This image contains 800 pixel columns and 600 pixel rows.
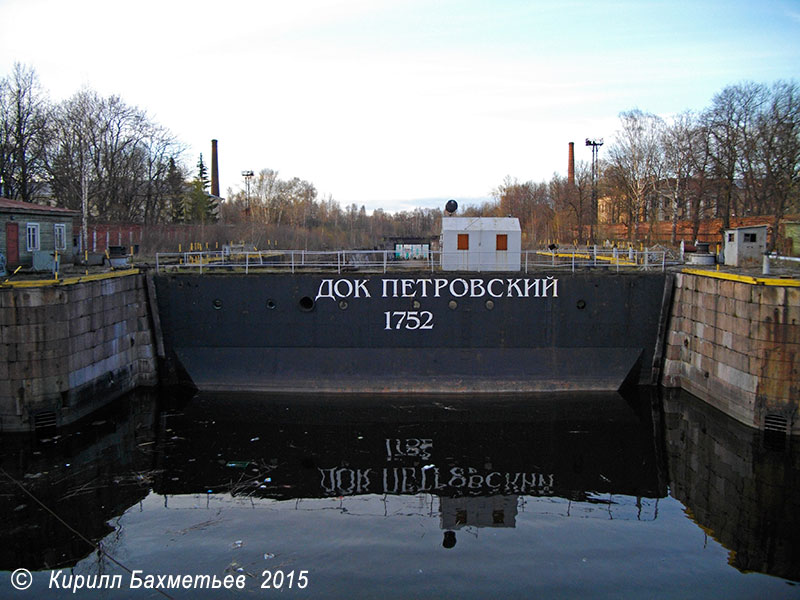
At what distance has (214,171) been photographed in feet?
276

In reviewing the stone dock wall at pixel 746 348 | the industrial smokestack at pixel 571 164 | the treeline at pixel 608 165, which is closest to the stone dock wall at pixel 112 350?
the stone dock wall at pixel 746 348

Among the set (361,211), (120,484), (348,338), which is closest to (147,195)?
(348,338)

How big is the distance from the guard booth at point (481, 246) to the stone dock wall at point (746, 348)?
5549 millimetres

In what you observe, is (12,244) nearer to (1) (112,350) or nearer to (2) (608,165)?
(1) (112,350)

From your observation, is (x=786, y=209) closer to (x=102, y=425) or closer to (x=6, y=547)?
(x=102, y=425)

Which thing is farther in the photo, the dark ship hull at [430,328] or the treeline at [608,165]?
the treeline at [608,165]

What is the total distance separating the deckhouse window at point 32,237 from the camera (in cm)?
2166

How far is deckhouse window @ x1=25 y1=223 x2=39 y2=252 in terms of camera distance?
853 inches

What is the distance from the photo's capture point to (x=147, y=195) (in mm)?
52094

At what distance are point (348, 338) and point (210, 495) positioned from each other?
756cm

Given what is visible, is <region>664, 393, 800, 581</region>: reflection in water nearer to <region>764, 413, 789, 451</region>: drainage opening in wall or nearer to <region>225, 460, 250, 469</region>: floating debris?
<region>764, 413, 789, 451</region>: drainage opening in wall

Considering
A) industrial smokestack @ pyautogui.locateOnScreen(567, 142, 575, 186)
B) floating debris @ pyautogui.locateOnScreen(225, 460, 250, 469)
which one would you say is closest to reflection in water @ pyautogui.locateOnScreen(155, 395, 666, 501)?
floating debris @ pyautogui.locateOnScreen(225, 460, 250, 469)

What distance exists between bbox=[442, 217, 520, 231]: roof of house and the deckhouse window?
47.7 ft

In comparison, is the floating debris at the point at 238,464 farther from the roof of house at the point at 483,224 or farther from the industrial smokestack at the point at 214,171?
the industrial smokestack at the point at 214,171
